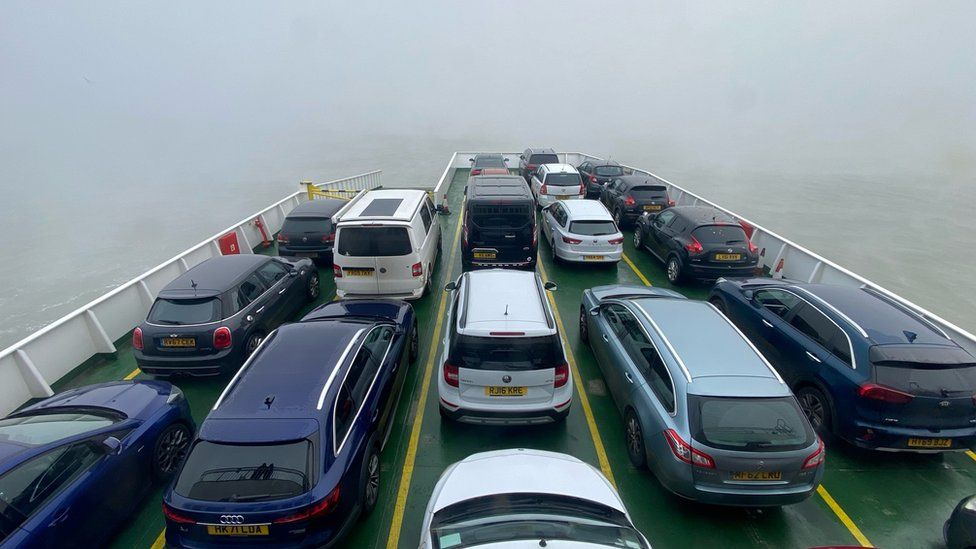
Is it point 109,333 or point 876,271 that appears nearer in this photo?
point 109,333

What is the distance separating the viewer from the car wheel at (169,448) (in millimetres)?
4801

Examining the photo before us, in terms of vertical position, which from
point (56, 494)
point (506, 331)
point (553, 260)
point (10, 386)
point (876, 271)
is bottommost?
point (876, 271)

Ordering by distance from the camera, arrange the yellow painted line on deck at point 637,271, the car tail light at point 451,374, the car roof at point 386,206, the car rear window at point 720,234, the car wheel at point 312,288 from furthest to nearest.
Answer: the yellow painted line on deck at point 637,271 < the car rear window at point 720,234 < the car wheel at point 312,288 < the car roof at point 386,206 < the car tail light at point 451,374

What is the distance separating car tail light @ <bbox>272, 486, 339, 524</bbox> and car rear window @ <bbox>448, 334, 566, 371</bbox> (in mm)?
1882

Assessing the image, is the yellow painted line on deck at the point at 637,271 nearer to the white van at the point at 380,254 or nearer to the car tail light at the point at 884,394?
the white van at the point at 380,254

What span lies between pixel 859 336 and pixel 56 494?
26.3 ft

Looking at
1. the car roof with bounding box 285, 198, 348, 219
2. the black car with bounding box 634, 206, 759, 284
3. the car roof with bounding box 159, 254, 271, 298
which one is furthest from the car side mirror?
the black car with bounding box 634, 206, 759, 284

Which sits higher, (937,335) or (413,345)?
(937,335)

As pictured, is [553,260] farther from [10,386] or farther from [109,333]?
[10,386]

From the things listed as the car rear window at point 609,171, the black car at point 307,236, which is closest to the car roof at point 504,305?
the black car at point 307,236

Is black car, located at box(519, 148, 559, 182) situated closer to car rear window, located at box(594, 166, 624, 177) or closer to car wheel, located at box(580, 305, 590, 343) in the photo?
car rear window, located at box(594, 166, 624, 177)

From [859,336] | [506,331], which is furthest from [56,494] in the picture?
[859,336]

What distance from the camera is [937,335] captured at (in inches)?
211

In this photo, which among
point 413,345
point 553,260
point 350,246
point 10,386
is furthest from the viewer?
point 553,260
